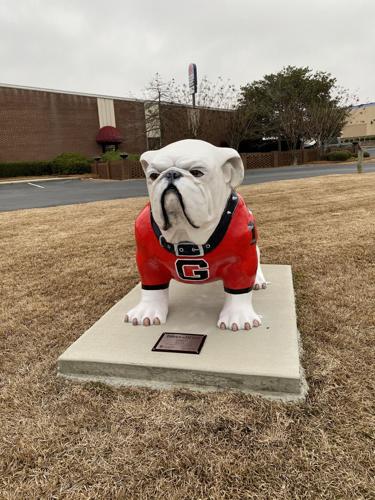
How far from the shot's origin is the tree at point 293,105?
1248 inches

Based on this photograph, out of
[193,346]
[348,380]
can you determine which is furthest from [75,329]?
[348,380]

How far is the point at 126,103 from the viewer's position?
33.6 meters

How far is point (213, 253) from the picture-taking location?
7.78 feet

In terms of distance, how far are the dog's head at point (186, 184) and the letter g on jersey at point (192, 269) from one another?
292 millimetres

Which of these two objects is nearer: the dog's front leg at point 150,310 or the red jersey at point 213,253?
the red jersey at point 213,253

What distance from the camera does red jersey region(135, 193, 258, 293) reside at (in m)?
2.36

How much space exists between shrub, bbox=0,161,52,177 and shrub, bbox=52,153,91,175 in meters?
0.69

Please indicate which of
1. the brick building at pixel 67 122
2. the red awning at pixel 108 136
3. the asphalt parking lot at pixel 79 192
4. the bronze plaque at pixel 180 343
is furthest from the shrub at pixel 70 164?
the bronze plaque at pixel 180 343

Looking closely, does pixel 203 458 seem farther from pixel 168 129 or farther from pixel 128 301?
pixel 168 129

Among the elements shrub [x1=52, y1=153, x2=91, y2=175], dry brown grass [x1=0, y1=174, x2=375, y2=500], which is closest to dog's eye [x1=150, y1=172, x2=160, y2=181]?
dry brown grass [x1=0, y1=174, x2=375, y2=500]

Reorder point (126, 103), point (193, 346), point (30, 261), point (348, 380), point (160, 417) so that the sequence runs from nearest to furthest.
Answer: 1. point (160, 417)
2. point (348, 380)
3. point (193, 346)
4. point (30, 261)
5. point (126, 103)

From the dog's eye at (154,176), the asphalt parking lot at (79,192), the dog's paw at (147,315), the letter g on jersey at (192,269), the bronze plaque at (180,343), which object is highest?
the dog's eye at (154,176)

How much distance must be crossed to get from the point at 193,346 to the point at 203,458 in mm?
757

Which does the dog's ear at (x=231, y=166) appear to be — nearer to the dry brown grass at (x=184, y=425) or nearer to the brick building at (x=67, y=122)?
the dry brown grass at (x=184, y=425)
